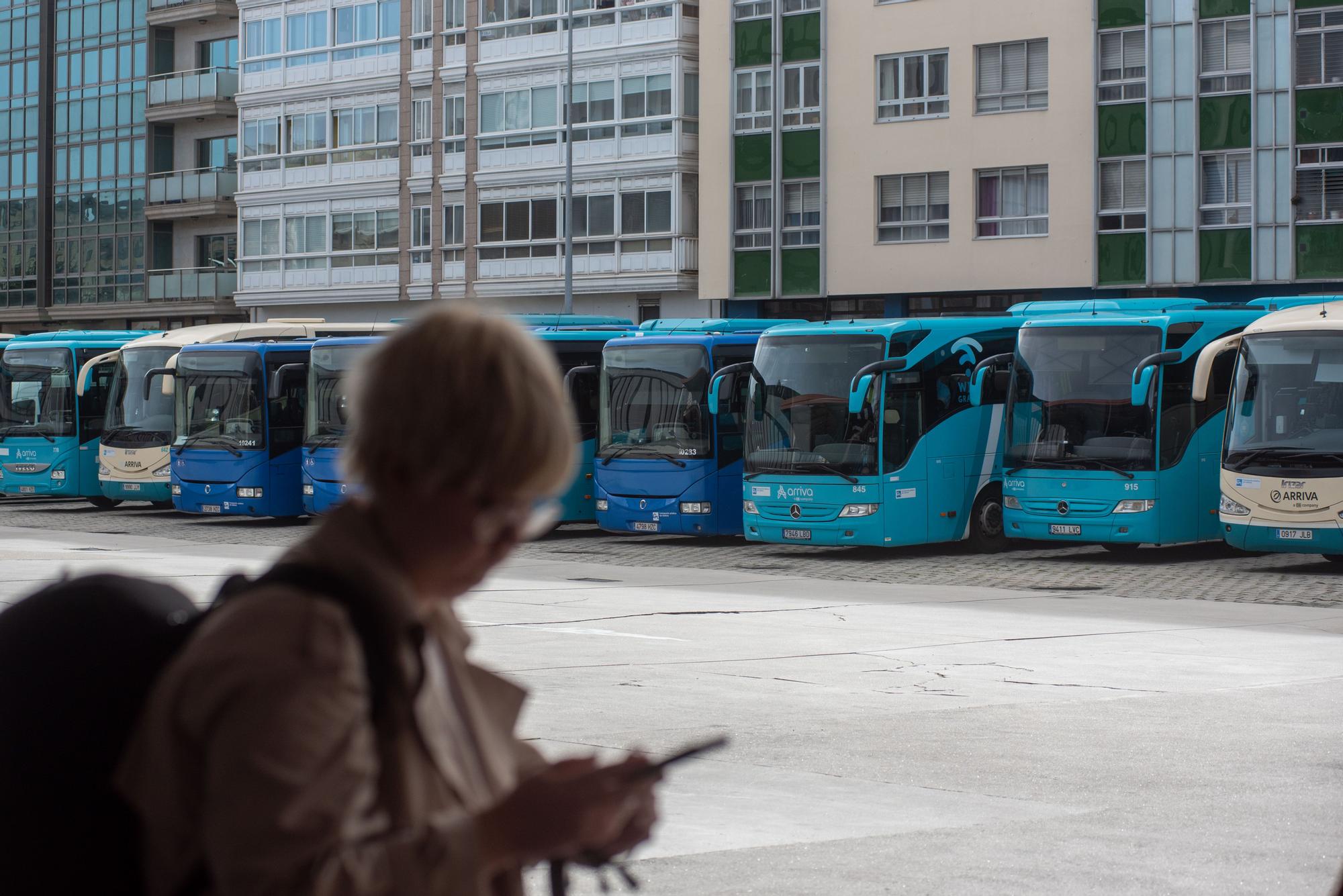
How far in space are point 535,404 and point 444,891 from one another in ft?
1.67

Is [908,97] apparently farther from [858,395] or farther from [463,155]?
[858,395]

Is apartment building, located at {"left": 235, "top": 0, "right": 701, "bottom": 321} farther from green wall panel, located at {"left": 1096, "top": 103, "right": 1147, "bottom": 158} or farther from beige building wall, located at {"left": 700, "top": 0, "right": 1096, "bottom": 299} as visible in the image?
green wall panel, located at {"left": 1096, "top": 103, "right": 1147, "bottom": 158}

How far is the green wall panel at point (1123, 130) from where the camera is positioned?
42062 mm

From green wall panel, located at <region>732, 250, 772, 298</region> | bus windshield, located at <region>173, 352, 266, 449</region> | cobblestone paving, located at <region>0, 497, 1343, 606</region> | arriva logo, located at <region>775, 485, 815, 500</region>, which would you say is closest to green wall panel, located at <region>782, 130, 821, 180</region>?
green wall panel, located at <region>732, 250, 772, 298</region>

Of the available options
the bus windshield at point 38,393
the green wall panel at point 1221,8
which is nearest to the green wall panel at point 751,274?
the green wall panel at point 1221,8

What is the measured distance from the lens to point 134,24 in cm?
6444

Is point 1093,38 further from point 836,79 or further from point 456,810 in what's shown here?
point 456,810

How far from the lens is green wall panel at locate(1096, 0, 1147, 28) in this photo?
41.8 m

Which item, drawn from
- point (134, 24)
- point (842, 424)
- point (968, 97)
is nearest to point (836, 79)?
point (968, 97)

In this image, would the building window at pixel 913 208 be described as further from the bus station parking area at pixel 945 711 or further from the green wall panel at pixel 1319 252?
the bus station parking area at pixel 945 711

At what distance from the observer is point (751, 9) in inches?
1873

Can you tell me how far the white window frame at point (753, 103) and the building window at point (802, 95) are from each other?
1.13 feet

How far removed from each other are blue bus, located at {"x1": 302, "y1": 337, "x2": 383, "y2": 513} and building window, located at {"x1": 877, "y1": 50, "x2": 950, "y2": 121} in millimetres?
18510

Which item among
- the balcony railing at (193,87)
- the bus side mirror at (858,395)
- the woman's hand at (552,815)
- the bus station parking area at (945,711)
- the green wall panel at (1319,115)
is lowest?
the bus station parking area at (945,711)
